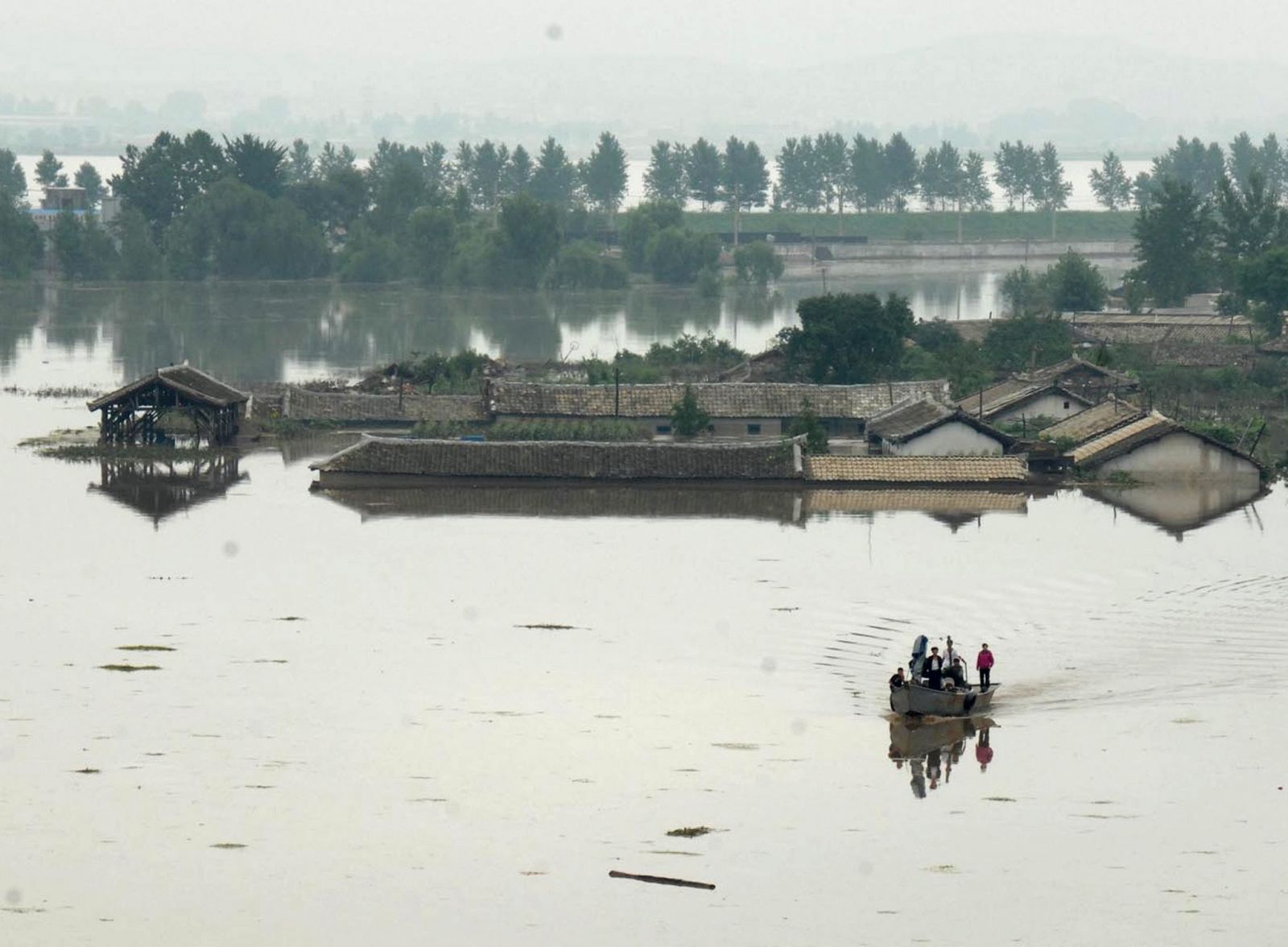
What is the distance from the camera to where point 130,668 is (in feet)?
95.3

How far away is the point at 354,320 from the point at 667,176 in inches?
2172

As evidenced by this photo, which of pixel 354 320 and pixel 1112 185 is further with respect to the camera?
pixel 1112 185

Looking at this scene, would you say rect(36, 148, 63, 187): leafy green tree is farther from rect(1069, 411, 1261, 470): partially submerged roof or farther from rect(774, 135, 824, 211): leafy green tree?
rect(1069, 411, 1261, 470): partially submerged roof

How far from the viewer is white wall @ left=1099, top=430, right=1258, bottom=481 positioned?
1775 inches

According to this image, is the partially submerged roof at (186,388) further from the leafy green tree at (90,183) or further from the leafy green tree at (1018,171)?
the leafy green tree at (90,183)

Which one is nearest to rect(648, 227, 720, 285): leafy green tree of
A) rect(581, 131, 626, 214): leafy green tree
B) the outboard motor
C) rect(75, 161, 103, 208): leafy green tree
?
rect(581, 131, 626, 214): leafy green tree

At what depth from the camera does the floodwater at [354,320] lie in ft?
250

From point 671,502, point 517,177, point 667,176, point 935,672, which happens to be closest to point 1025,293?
point 671,502

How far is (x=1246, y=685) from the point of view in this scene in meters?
28.3

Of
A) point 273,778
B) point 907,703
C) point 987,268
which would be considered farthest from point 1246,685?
point 987,268

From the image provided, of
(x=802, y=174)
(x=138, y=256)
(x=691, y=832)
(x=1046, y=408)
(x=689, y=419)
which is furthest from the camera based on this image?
(x=802, y=174)

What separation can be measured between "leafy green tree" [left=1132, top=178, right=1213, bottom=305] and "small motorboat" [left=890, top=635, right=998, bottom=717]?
2407 inches

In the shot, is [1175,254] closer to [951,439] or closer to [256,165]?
[951,439]

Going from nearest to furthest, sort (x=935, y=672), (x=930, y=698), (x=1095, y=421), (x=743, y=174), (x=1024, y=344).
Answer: (x=930, y=698), (x=935, y=672), (x=1095, y=421), (x=1024, y=344), (x=743, y=174)
